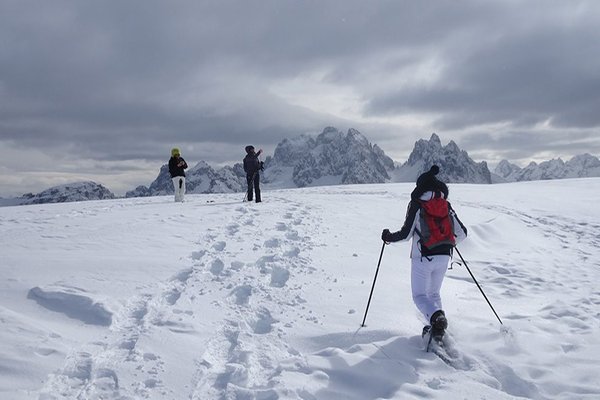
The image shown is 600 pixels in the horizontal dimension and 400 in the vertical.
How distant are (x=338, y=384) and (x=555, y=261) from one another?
10062mm

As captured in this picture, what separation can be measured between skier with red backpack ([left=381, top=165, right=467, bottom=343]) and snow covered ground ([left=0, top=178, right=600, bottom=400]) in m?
0.71

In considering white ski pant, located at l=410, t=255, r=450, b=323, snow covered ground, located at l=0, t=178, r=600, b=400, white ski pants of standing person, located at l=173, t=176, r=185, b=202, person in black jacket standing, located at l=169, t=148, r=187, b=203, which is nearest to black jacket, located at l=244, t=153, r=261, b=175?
person in black jacket standing, located at l=169, t=148, r=187, b=203

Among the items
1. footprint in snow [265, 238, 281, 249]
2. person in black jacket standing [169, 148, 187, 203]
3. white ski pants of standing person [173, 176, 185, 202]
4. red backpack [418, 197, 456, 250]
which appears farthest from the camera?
white ski pants of standing person [173, 176, 185, 202]

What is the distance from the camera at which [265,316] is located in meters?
6.70

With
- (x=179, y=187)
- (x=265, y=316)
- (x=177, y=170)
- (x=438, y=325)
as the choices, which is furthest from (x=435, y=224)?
(x=179, y=187)

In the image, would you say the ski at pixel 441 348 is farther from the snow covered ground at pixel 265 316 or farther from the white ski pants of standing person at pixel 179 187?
the white ski pants of standing person at pixel 179 187

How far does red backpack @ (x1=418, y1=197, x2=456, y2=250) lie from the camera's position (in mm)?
5828

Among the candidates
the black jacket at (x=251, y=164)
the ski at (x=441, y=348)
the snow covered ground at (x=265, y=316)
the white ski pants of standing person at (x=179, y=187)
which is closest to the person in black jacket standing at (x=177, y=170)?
the white ski pants of standing person at (x=179, y=187)

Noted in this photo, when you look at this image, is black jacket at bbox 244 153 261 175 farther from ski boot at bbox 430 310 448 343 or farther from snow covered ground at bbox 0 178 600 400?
ski boot at bbox 430 310 448 343

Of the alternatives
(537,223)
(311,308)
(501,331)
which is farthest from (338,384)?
(537,223)

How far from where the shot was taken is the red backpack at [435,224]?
Answer: 19.1ft

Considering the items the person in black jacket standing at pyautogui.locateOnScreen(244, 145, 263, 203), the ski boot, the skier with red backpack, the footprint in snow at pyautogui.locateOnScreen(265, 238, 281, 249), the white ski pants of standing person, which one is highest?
the person in black jacket standing at pyautogui.locateOnScreen(244, 145, 263, 203)

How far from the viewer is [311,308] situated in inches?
281

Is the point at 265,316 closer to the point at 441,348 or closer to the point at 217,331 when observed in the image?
the point at 217,331
